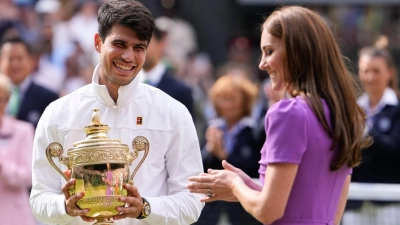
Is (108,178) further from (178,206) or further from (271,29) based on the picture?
(271,29)

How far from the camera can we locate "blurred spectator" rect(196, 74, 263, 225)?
343 inches

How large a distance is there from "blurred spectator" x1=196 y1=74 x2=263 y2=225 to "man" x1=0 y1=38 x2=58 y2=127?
5.14ft

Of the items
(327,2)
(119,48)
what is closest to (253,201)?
(119,48)

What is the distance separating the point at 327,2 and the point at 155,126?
10.1 meters

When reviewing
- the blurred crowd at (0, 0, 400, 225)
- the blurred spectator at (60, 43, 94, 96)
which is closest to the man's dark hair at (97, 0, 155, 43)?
the blurred crowd at (0, 0, 400, 225)

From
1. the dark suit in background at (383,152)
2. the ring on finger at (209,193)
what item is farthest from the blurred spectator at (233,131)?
the ring on finger at (209,193)

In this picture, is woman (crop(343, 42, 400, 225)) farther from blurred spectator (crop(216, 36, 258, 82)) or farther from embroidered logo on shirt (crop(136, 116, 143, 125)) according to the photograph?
blurred spectator (crop(216, 36, 258, 82))

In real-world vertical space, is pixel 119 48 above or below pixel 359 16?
below

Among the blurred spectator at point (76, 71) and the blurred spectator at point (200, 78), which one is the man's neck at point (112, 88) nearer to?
the blurred spectator at point (76, 71)

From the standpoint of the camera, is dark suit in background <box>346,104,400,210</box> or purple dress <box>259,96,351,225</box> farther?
dark suit in background <box>346,104,400,210</box>

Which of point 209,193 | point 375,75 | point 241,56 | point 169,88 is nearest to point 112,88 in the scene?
point 209,193

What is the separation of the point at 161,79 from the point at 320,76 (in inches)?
193

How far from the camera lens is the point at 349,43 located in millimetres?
14820

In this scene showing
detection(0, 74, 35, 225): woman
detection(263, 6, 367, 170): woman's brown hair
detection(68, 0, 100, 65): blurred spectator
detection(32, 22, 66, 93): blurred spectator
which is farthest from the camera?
detection(68, 0, 100, 65): blurred spectator
